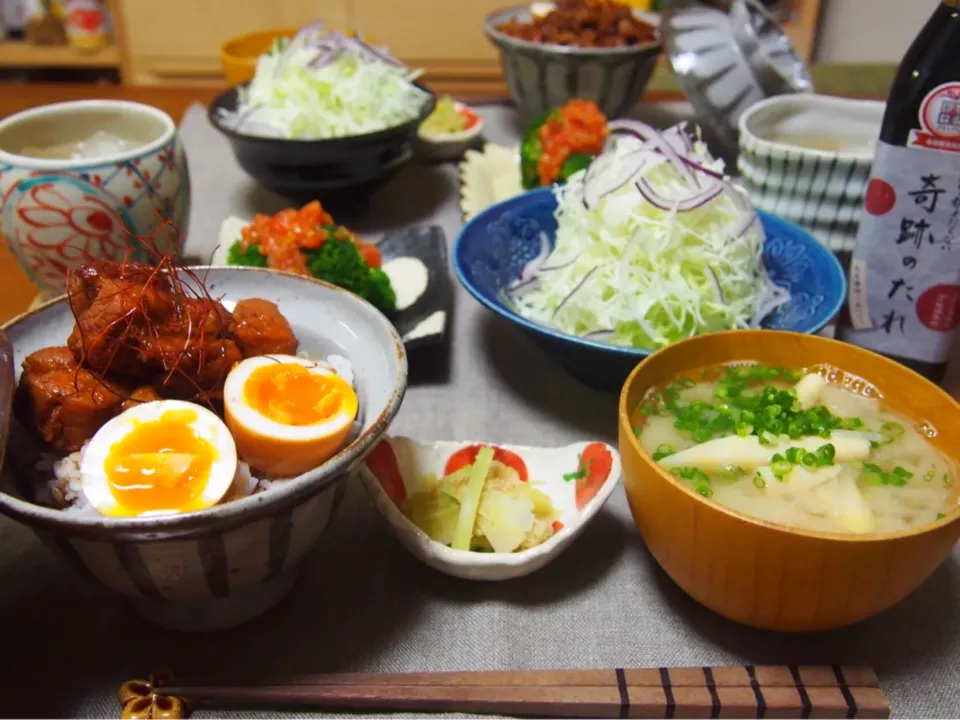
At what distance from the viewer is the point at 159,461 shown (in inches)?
33.9

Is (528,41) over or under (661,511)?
over

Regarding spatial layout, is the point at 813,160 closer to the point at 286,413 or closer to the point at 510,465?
the point at 510,465

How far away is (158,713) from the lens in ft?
2.77

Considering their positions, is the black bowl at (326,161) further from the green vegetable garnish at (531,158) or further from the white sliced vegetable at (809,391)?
the white sliced vegetable at (809,391)

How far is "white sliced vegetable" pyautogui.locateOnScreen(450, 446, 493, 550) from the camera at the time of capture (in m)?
1.02

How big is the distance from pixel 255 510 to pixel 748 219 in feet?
3.35

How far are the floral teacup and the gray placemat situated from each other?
0.53 meters

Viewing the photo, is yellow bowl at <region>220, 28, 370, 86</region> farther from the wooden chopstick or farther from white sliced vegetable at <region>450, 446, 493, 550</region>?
the wooden chopstick

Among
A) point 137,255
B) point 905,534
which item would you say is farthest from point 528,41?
point 905,534

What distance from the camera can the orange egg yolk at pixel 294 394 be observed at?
3.11 feet

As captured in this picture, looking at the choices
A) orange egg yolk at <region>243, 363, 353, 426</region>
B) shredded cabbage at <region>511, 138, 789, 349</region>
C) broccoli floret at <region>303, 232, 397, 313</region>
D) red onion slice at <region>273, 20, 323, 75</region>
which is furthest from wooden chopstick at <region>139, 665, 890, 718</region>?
red onion slice at <region>273, 20, 323, 75</region>

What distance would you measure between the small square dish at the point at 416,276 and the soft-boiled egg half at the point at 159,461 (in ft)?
1.72

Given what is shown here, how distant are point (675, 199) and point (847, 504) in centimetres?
69

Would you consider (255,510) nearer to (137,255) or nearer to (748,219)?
(137,255)
